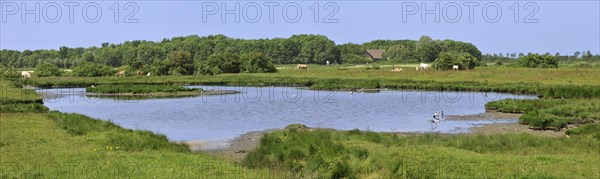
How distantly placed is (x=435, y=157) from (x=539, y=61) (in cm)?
8335

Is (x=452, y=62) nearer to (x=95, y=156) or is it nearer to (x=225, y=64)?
(x=225, y=64)

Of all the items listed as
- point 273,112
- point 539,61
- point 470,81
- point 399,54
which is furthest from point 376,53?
point 273,112

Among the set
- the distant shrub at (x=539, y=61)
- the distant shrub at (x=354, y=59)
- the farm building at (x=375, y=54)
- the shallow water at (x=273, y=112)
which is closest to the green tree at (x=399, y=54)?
the distant shrub at (x=354, y=59)

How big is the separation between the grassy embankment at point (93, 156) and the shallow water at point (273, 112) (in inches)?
291

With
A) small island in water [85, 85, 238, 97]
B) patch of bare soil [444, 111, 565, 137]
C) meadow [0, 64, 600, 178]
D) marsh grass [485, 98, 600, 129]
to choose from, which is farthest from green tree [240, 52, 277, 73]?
meadow [0, 64, 600, 178]

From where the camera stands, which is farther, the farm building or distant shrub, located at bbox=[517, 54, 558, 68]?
the farm building

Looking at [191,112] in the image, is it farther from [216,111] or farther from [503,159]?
[503,159]

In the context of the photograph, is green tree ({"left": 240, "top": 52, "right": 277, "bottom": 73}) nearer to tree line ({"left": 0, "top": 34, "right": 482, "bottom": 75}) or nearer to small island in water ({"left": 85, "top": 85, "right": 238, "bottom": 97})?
tree line ({"left": 0, "top": 34, "right": 482, "bottom": 75})

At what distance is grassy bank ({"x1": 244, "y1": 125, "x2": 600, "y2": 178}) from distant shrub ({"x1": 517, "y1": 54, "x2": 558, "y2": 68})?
74999 millimetres

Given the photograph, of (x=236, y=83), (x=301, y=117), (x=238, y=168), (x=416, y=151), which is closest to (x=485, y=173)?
(x=416, y=151)

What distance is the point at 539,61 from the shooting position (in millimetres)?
95375

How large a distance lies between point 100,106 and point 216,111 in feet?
39.6

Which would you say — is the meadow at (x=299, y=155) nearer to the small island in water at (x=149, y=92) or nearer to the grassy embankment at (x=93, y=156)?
the grassy embankment at (x=93, y=156)

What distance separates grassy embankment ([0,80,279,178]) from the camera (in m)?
15.8
